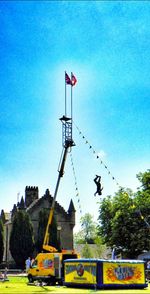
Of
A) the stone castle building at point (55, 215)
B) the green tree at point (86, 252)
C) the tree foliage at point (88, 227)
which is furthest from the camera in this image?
the tree foliage at point (88, 227)

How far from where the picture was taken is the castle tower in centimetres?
6195

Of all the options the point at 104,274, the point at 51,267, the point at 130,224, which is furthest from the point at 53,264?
the point at 130,224

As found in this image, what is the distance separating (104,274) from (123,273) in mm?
1429

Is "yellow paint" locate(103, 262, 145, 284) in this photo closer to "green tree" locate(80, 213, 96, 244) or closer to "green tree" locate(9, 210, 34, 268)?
"green tree" locate(9, 210, 34, 268)

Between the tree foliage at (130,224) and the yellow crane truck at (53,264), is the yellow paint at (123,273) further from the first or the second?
the tree foliage at (130,224)

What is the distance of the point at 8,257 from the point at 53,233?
27.5ft

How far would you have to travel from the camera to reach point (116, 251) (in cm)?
5216

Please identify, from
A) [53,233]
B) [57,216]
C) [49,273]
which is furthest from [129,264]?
[57,216]

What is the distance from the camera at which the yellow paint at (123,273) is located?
22531mm

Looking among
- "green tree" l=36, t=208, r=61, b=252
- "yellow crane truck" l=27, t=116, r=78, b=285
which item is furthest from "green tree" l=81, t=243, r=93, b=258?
"yellow crane truck" l=27, t=116, r=78, b=285

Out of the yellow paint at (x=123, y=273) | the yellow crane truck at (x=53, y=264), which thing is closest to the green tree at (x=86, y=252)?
the yellow crane truck at (x=53, y=264)

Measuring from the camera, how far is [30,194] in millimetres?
62312

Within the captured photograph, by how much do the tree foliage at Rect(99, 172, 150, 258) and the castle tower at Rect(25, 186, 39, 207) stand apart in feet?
46.3

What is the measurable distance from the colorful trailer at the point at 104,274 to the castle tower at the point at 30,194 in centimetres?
3811
